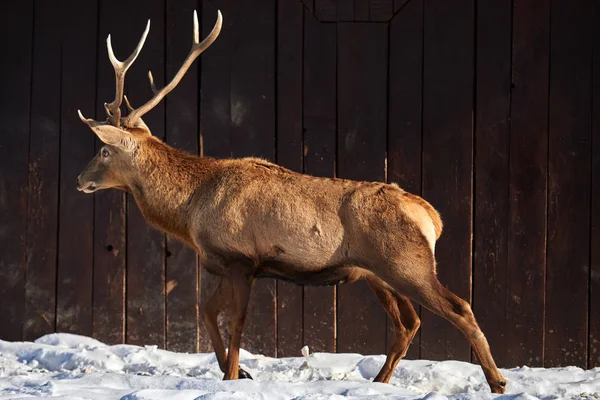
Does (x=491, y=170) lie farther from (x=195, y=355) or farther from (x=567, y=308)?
(x=195, y=355)

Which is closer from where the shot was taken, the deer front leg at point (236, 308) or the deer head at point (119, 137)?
the deer front leg at point (236, 308)

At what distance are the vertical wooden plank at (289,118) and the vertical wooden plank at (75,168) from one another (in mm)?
1461

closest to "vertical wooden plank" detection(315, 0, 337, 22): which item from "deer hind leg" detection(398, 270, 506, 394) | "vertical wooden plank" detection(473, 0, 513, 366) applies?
"vertical wooden plank" detection(473, 0, 513, 366)

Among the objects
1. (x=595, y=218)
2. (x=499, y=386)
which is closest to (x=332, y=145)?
(x=595, y=218)

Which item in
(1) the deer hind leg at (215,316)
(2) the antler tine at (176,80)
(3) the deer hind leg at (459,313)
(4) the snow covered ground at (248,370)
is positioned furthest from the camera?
(2) the antler tine at (176,80)

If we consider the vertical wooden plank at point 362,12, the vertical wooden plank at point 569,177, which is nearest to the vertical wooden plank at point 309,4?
the vertical wooden plank at point 362,12

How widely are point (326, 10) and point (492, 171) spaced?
1786mm

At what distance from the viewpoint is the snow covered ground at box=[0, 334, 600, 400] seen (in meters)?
5.92

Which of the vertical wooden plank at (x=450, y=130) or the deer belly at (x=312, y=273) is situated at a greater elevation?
the vertical wooden plank at (x=450, y=130)

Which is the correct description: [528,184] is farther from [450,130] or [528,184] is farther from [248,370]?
[248,370]

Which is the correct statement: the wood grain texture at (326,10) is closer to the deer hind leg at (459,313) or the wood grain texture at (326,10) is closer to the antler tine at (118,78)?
the antler tine at (118,78)

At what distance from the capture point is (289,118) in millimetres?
8227

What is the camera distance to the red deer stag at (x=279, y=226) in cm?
657

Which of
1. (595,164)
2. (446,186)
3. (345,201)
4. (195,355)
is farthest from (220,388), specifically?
(595,164)
